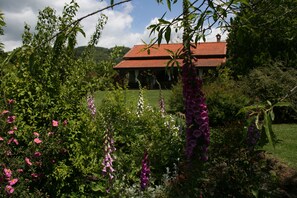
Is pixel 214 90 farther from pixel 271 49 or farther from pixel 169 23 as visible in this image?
pixel 169 23

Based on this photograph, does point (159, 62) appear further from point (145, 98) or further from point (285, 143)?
point (145, 98)

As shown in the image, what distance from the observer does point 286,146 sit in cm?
985

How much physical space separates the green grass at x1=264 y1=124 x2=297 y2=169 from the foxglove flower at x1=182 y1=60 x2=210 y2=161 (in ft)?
13.0

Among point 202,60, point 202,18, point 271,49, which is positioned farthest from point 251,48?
point 202,60

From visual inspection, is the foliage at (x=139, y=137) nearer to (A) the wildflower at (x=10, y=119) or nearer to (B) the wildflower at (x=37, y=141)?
(B) the wildflower at (x=37, y=141)

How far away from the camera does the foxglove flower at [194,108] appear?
8.73 feet

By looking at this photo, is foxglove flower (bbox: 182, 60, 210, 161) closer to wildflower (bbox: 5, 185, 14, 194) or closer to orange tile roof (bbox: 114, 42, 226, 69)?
wildflower (bbox: 5, 185, 14, 194)

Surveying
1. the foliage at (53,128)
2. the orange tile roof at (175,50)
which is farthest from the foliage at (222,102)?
the orange tile roof at (175,50)

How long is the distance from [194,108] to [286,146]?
26.5 ft

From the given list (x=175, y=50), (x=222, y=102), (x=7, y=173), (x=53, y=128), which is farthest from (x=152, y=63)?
(x=7, y=173)

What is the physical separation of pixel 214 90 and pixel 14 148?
10.3 meters

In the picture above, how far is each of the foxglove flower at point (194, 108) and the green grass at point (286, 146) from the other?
13.0ft

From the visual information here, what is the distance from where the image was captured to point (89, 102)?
6.90m

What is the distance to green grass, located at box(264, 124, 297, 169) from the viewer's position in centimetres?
828
